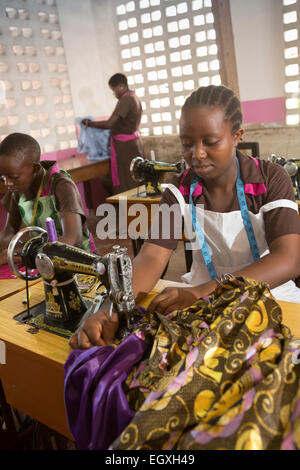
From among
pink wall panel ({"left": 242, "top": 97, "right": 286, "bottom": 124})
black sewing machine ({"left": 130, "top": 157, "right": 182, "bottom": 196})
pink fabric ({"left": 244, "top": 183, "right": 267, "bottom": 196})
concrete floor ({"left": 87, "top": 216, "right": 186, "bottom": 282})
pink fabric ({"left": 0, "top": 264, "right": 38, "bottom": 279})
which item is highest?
pink wall panel ({"left": 242, "top": 97, "right": 286, "bottom": 124})

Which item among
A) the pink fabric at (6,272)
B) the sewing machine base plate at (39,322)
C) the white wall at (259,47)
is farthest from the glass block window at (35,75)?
the sewing machine base plate at (39,322)

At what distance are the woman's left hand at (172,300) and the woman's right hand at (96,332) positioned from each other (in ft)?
0.40

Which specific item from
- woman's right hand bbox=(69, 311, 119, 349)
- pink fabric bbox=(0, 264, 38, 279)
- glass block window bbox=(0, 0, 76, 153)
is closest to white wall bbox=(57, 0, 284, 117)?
glass block window bbox=(0, 0, 76, 153)

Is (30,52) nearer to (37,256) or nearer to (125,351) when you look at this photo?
(37,256)

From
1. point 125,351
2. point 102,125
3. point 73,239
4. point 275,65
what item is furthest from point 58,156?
point 125,351

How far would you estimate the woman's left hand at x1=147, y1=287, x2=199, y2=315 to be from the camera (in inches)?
47.8

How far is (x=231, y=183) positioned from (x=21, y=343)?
3.18 ft

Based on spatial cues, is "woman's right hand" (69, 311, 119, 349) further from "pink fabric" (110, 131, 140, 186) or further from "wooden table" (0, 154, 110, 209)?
"pink fabric" (110, 131, 140, 186)

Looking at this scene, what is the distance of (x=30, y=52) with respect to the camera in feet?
17.5

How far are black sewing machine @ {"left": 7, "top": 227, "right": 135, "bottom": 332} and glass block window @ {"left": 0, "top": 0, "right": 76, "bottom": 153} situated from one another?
13.5 feet

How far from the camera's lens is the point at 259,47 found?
15.8 ft

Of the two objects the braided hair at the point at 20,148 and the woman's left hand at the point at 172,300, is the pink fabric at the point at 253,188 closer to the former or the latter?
the woman's left hand at the point at 172,300

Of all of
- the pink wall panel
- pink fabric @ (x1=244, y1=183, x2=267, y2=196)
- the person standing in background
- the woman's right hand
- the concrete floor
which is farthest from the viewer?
the person standing in background

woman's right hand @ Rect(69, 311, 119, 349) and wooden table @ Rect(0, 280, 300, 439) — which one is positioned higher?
woman's right hand @ Rect(69, 311, 119, 349)
